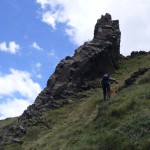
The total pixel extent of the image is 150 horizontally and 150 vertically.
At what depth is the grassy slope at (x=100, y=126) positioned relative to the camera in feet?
85.1

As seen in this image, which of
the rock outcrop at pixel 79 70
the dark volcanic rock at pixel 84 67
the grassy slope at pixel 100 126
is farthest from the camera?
the dark volcanic rock at pixel 84 67

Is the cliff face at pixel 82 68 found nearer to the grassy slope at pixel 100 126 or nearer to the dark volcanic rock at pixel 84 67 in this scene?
the dark volcanic rock at pixel 84 67

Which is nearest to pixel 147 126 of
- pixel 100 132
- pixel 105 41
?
pixel 100 132

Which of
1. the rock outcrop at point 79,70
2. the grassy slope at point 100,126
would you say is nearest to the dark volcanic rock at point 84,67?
the rock outcrop at point 79,70

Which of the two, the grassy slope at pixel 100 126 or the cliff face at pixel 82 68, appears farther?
the cliff face at pixel 82 68

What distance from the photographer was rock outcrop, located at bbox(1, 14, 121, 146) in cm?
5088

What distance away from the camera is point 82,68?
5647 centimetres

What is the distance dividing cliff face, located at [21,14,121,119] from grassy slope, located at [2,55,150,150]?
3.70 meters

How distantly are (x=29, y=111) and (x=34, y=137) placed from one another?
28.0 ft

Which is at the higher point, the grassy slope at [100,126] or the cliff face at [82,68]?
the cliff face at [82,68]

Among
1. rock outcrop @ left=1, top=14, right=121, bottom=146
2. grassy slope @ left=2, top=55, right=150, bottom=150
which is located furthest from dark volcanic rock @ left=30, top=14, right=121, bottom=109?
grassy slope @ left=2, top=55, right=150, bottom=150

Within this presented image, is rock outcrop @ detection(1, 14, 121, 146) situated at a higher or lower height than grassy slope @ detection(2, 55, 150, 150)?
higher

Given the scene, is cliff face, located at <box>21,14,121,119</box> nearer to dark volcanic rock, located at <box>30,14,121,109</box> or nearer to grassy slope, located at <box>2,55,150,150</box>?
dark volcanic rock, located at <box>30,14,121,109</box>

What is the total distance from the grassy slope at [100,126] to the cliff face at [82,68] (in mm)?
3697
